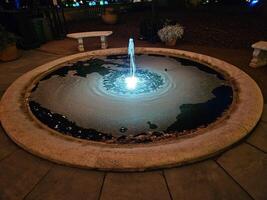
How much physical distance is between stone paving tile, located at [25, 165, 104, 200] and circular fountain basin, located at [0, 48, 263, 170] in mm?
121

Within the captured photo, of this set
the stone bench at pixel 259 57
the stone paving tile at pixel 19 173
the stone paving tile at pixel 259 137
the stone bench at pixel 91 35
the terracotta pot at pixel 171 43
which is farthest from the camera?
the terracotta pot at pixel 171 43

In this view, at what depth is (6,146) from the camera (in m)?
3.45

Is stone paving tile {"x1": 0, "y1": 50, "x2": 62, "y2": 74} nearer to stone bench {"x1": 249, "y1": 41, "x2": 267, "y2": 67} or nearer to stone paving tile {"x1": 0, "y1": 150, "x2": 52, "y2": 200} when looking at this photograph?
stone paving tile {"x1": 0, "y1": 150, "x2": 52, "y2": 200}

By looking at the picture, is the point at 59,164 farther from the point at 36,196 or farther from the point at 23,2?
the point at 23,2

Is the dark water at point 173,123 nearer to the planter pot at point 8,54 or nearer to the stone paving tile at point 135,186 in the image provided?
the stone paving tile at point 135,186

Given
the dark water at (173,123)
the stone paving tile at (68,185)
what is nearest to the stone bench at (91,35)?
the dark water at (173,123)

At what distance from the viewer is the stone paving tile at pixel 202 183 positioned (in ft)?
8.38

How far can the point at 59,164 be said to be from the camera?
3.03 metres

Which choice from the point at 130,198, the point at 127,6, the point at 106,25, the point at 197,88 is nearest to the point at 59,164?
the point at 130,198

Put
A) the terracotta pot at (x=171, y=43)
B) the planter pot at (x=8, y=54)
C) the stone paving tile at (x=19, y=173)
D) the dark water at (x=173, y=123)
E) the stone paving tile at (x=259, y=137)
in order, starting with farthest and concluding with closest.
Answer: the terracotta pot at (x=171, y=43) < the planter pot at (x=8, y=54) < the dark water at (x=173, y=123) < the stone paving tile at (x=259, y=137) < the stone paving tile at (x=19, y=173)

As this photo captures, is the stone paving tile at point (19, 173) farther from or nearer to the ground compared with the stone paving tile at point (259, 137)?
nearer to the ground

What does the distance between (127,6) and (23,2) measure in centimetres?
689

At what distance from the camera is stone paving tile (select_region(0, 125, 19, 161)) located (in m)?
3.31

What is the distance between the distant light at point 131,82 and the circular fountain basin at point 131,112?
10 centimetres
